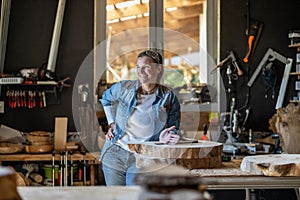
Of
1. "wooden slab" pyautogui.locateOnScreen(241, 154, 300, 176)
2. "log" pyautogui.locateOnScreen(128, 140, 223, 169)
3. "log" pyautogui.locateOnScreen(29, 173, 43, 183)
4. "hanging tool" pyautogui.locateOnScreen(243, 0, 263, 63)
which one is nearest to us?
"wooden slab" pyautogui.locateOnScreen(241, 154, 300, 176)

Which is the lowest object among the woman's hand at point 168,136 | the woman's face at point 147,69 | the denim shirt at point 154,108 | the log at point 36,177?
the log at point 36,177

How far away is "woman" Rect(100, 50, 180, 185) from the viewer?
2.57m

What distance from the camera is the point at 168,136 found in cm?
246

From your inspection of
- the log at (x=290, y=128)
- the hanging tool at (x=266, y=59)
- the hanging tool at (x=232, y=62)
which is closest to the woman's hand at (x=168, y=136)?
the log at (x=290, y=128)

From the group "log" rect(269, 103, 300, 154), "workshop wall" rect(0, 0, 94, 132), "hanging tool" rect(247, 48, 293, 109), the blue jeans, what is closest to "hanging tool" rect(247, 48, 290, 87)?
"hanging tool" rect(247, 48, 293, 109)

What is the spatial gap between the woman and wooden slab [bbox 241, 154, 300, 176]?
46 centimetres

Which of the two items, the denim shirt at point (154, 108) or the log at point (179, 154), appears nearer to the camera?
the log at point (179, 154)

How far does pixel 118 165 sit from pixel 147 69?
0.58 metres

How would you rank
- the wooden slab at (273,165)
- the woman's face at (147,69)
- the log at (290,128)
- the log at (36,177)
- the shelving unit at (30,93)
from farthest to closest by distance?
1. the shelving unit at (30,93)
2. the log at (36,177)
3. the log at (290,128)
4. the woman's face at (147,69)
5. the wooden slab at (273,165)

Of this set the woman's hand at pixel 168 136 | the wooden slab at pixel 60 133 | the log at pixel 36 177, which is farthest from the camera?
the wooden slab at pixel 60 133

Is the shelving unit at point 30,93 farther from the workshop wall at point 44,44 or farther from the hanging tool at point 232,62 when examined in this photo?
the hanging tool at point 232,62

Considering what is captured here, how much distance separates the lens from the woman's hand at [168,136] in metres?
2.45

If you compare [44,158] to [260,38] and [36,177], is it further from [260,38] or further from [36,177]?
[260,38]

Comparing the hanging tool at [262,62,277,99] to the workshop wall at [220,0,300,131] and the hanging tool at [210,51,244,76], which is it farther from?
the hanging tool at [210,51,244,76]
